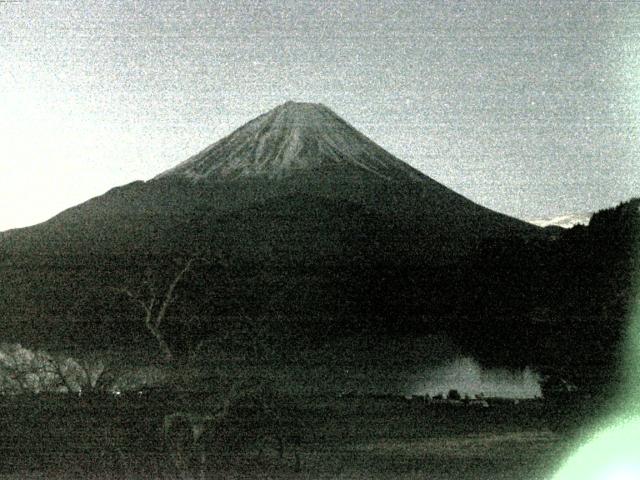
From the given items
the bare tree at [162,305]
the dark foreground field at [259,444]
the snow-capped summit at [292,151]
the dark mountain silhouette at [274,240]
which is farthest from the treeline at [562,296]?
the snow-capped summit at [292,151]

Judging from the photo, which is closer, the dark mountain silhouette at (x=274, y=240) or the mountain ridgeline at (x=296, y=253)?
the mountain ridgeline at (x=296, y=253)

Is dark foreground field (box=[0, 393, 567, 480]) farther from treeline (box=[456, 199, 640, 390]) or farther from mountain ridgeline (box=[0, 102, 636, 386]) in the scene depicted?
treeline (box=[456, 199, 640, 390])

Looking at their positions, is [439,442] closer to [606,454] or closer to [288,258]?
[606,454]

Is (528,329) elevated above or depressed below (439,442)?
above

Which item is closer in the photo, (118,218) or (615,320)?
(615,320)

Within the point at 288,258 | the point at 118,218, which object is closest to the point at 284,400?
the point at 288,258

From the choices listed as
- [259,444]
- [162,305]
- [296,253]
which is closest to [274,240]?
[296,253]

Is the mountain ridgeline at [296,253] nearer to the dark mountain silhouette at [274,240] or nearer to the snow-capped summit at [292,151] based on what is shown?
the dark mountain silhouette at [274,240]
